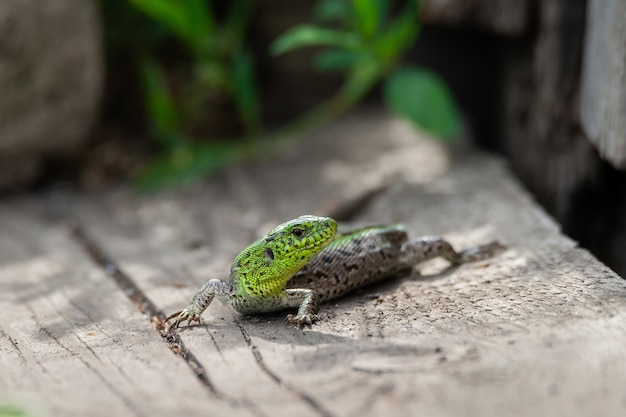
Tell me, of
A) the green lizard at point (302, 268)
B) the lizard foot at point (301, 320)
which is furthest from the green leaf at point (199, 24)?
the lizard foot at point (301, 320)

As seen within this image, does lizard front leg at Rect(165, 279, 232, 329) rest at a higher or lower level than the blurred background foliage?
lower

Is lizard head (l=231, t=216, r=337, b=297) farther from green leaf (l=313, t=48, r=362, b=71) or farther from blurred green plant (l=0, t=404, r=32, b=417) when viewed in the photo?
green leaf (l=313, t=48, r=362, b=71)

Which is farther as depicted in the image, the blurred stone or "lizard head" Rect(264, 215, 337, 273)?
the blurred stone

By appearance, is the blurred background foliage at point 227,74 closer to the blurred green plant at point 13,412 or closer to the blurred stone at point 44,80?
the blurred stone at point 44,80

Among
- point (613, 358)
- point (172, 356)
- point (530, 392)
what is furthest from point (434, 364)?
point (172, 356)

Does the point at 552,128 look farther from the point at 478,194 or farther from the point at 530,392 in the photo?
the point at 530,392

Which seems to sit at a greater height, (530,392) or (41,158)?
(41,158)

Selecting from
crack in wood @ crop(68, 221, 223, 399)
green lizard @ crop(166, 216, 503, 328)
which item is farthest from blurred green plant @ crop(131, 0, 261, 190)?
green lizard @ crop(166, 216, 503, 328)

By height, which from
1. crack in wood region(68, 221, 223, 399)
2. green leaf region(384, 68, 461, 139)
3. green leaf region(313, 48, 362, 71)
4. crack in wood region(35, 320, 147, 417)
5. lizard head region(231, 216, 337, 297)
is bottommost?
crack in wood region(35, 320, 147, 417)
